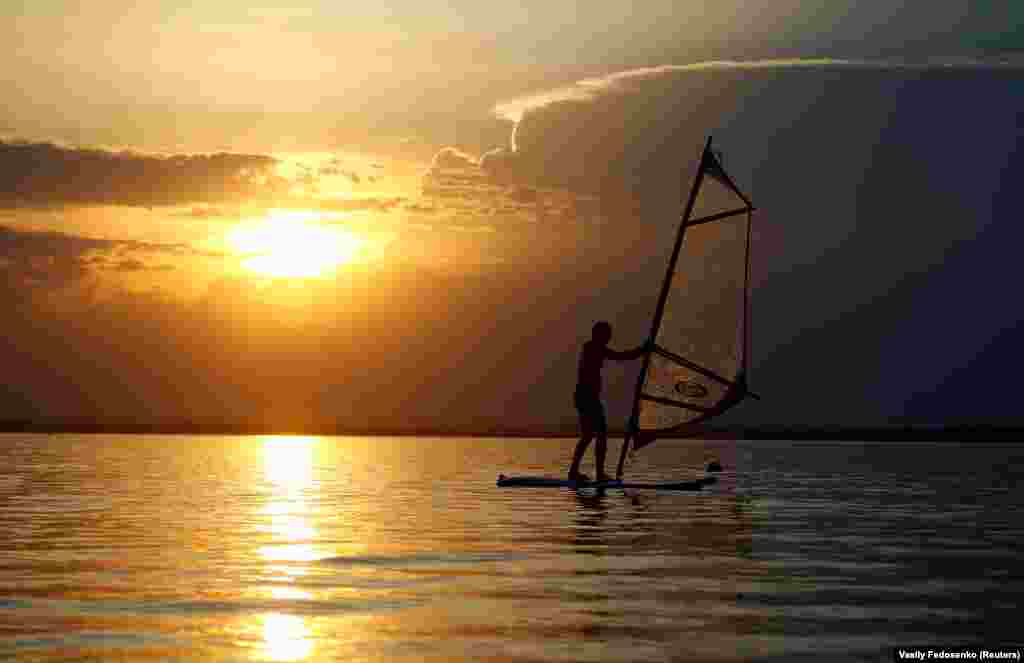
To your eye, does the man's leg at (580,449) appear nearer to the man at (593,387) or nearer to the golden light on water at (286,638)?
the man at (593,387)

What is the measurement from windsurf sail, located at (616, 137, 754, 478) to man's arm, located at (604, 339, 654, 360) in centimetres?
21

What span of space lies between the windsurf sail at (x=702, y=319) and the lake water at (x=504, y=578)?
3.96 meters

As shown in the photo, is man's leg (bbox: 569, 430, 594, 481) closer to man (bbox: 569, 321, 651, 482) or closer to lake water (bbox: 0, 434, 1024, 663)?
man (bbox: 569, 321, 651, 482)

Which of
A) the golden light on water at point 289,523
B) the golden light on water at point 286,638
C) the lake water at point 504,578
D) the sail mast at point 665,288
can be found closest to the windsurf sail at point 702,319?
the sail mast at point 665,288

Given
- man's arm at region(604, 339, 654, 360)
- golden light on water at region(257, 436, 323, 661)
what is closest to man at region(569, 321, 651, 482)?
man's arm at region(604, 339, 654, 360)

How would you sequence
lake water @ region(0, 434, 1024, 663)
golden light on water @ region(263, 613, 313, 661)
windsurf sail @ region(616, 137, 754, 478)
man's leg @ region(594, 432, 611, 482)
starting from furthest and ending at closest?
windsurf sail @ region(616, 137, 754, 478)
man's leg @ region(594, 432, 611, 482)
lake water @ region(0, 434, 1024, 663)
golden light on water @ region(263, 613, 313, 661)

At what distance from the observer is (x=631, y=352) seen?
107ft

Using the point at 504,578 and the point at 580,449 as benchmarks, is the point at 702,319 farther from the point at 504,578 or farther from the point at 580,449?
the point at 504,578

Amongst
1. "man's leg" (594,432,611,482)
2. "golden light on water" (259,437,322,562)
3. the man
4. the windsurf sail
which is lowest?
"golden light on water" (259,437,322,562)

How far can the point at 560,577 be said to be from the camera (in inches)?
629

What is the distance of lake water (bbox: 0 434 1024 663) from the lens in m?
11.6

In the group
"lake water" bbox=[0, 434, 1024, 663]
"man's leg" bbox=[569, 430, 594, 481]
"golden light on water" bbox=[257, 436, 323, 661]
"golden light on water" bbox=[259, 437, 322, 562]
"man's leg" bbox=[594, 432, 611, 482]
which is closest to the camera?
"golden light on water" bbox=[257, 436, 323, 661]

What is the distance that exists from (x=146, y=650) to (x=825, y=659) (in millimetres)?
4370

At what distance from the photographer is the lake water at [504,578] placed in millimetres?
11570
